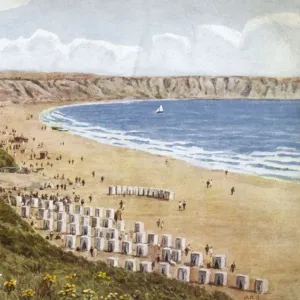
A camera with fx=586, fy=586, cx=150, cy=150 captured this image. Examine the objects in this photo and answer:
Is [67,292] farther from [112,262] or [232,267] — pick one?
[232,267]

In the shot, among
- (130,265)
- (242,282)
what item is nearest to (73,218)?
(130,265)

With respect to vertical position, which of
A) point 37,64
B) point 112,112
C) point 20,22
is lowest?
point 112,112

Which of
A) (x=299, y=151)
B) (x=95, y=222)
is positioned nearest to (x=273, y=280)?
(x=299, y=151)

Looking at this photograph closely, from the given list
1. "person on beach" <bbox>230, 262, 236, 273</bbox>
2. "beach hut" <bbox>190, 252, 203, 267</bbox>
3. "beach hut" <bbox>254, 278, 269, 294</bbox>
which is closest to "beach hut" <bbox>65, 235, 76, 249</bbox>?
"beach hut" <bbox>190, 252, 203, 267</bbox>

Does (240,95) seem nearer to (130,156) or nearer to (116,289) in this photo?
(130,156)

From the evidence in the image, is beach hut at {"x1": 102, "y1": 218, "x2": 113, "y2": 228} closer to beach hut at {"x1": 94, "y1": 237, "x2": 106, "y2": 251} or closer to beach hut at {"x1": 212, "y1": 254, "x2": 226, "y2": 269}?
beach hut at {"x1": 94, "y1": 237, "x2": 106, "y2": 251}

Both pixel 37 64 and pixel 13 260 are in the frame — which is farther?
pixel 37 64
